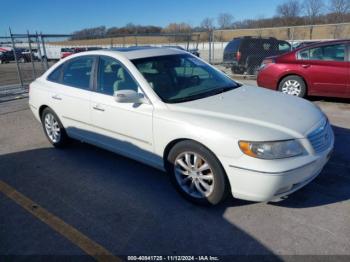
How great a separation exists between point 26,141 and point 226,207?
4.06m

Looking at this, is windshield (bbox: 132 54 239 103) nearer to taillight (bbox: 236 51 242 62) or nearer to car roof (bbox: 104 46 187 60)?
car roof (bbox: 104 46 187 60)

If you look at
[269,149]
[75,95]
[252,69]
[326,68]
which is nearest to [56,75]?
[75,95]

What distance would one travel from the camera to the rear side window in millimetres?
4805

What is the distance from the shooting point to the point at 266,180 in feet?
8.83

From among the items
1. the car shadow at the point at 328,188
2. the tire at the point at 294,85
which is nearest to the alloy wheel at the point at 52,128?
the car shadow at the point at 328,188

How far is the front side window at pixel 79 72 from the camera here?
426 cm

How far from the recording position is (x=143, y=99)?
3459mm

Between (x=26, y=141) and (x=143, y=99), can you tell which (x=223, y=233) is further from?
(x=26, y=141)

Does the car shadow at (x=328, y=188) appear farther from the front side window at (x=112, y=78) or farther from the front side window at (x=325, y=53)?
the front side window at (x=325, y=53)

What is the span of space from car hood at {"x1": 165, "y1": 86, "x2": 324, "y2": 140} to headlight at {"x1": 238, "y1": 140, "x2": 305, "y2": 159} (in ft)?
0.19

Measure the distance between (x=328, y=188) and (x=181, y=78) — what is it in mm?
2146

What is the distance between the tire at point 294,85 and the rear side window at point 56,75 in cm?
530

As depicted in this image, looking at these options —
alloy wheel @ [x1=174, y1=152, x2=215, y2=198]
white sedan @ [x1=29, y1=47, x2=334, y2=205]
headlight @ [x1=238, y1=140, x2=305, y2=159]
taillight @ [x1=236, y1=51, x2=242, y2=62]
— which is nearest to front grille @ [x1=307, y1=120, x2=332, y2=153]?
white sedan @ [x1=29, y1=47, x2=334, y2=205]

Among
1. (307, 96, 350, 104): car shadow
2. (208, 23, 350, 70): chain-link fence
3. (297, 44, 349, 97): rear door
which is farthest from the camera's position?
(208, 23, 350, 70): chain-link fence
